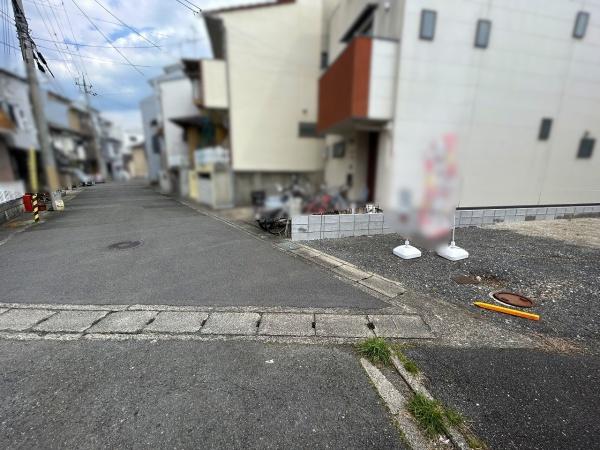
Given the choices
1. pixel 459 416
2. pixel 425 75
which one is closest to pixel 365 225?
pixel 425 75

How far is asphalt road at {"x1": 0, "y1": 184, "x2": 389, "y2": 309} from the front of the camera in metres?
4.12

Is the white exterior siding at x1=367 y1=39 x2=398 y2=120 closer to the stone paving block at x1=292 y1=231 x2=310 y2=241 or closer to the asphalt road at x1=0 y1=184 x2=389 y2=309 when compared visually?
the stone paving block at x1=292 y1=231 x2=310 y2=241

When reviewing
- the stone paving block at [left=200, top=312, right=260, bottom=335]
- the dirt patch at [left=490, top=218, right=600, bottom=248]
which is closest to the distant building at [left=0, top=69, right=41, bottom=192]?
the stone paving block at [left=200, top=312, right=260, bottom=335]

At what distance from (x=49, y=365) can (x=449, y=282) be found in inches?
229

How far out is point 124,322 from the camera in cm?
349

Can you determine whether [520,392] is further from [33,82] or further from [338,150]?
[338,150]

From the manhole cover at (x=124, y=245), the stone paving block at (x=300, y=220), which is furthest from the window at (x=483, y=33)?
the manhole cover at (x=124, y=245)

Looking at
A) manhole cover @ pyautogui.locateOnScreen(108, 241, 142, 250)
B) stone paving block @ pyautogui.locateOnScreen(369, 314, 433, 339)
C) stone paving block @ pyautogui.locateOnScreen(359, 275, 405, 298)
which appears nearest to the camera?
stone paving block @ pyautogui.locateOnScreen(369, 314, 433, 339)

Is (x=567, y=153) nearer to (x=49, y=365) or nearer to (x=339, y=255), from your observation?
(x=339, y=255)

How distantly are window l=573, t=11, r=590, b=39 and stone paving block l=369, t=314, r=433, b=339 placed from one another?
12007 mm

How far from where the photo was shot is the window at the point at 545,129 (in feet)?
28.7

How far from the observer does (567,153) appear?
30.9ft

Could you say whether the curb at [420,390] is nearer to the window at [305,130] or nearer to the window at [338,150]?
the window at [305,130]

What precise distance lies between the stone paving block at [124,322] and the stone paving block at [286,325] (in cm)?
166
